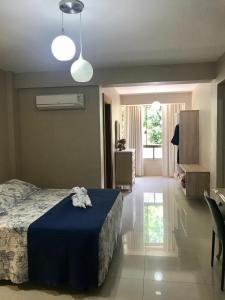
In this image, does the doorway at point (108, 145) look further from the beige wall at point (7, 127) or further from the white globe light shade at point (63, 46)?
the white globe light shade at point (63, 46)

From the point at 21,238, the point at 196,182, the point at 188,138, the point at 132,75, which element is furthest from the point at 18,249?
the point at 188,138

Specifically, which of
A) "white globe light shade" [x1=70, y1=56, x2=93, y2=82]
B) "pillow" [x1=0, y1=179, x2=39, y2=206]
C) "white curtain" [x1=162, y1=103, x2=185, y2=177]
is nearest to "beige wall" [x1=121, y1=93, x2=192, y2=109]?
"white curtain" [x1=162, y1=103, x2=185, y2=177]

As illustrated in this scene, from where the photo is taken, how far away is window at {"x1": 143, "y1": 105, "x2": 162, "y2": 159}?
820 cm

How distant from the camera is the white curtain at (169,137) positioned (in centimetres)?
780

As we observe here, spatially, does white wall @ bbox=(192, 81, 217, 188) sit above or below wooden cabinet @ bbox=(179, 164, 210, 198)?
above

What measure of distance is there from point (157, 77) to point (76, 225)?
2997 mm

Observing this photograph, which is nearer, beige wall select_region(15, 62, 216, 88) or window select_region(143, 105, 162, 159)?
beige wall select_region(15, 62, 216, 88)

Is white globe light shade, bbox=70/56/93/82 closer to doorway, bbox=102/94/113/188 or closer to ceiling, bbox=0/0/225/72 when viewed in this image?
ceiling, bbox=0/0/225/72

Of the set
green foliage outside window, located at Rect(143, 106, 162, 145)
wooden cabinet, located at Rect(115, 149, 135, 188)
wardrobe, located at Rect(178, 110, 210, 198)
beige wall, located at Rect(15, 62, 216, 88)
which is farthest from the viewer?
green foliage outside window, located at Rect(143, 106, 162, 145)

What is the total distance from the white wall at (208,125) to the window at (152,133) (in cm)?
194

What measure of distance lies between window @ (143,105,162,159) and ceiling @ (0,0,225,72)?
4.08m

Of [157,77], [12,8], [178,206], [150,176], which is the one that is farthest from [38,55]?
[150,176]

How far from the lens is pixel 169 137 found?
7871 mm

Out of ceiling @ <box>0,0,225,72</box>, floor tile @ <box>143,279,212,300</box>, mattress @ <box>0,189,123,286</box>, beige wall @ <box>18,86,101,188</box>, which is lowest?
floor tile @ <box>143,279,212,300</box>
